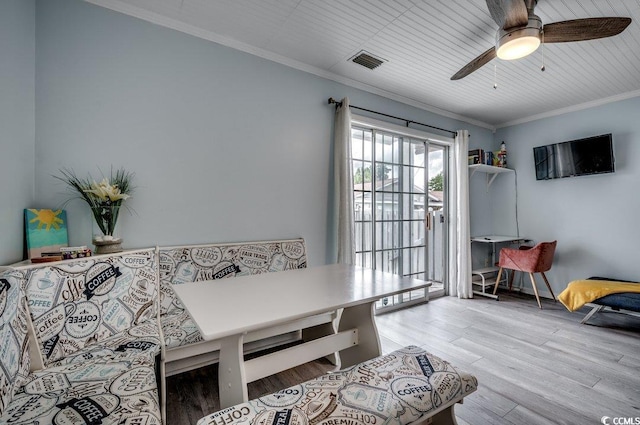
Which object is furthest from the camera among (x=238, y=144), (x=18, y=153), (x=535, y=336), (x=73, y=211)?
(x=535, y=336)

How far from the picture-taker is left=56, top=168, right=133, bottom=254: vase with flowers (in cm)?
183

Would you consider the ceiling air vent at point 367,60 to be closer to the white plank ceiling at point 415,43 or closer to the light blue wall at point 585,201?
the white plank ceiling at point 415,43

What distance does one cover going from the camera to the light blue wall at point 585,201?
353 centimetres

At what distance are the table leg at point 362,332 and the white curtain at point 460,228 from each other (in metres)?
2.70

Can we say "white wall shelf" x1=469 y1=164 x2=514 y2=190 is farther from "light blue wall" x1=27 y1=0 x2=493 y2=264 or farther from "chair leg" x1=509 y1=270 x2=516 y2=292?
"light blue wall" x1=27 y1=0 x2=493 y2=264

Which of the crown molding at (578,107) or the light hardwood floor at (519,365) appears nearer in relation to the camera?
the light hardwood floor at (519,365)

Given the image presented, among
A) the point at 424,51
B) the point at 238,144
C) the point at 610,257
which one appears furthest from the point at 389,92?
the point at 610,257

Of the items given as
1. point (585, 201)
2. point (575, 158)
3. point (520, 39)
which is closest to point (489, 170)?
point (575, 158)

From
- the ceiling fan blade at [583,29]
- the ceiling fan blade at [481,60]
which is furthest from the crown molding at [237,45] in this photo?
the ceiling fan blade at [583,29]

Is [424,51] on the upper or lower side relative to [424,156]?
upper

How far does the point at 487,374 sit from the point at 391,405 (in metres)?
1.49

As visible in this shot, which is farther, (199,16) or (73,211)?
(199,16)

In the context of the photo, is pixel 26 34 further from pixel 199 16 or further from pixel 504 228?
pixel 504 228

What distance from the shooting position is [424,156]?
156 inches
